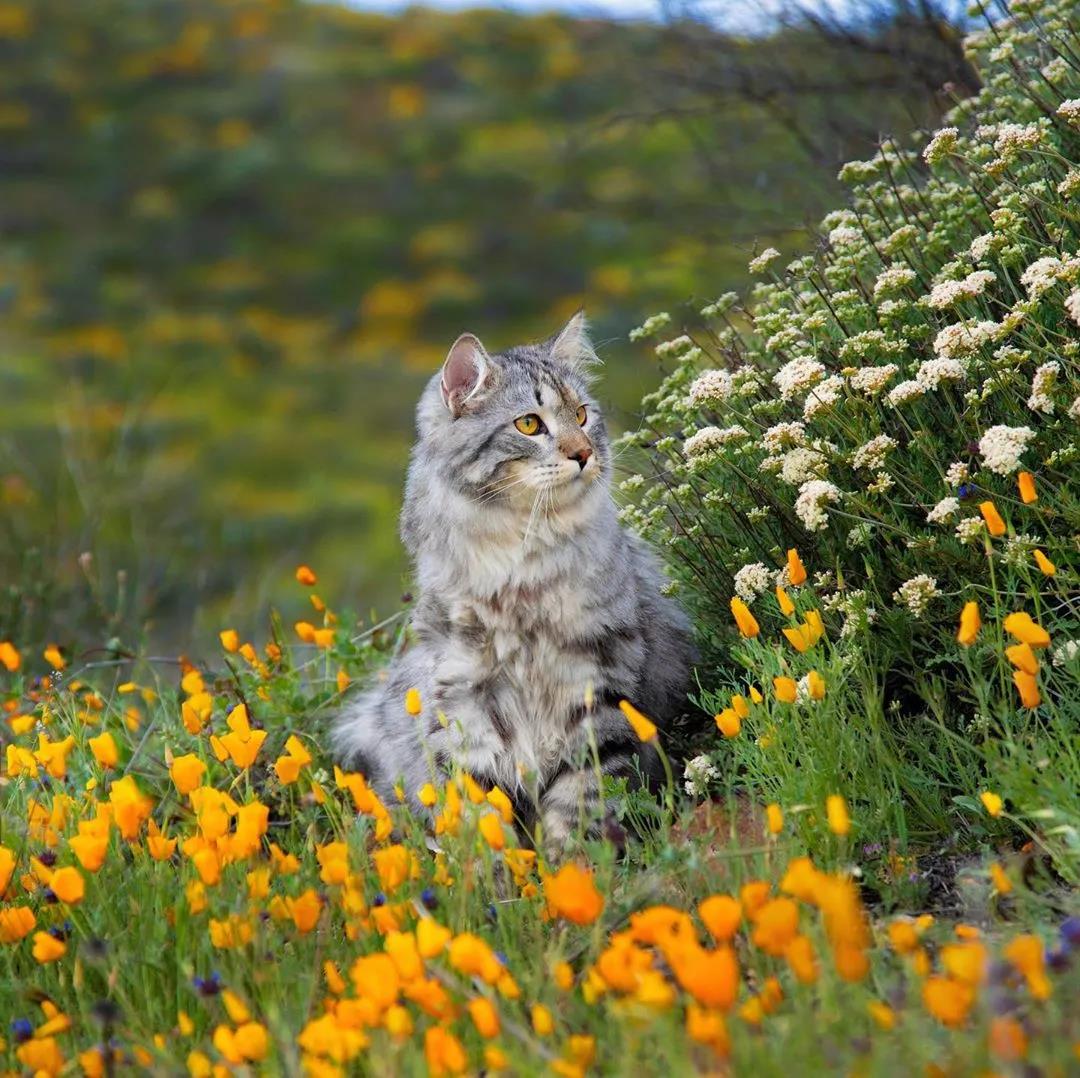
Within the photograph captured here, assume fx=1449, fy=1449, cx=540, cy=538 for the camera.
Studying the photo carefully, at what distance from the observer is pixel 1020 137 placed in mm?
3936

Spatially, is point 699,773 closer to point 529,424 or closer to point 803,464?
point 803,464

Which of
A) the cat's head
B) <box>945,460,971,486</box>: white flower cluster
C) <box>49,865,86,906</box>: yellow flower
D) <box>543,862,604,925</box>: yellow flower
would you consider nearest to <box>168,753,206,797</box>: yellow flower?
<box>49,865,86,906</box>: yellow flower

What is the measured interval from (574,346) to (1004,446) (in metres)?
2.10

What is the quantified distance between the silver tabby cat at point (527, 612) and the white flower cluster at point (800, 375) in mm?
879

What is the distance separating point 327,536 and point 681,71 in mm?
8579

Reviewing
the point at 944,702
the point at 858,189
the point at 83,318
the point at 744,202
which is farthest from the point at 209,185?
the point at 944,702

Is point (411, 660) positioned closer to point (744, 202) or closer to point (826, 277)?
point (826, 277)

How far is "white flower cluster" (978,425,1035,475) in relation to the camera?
3463 mm

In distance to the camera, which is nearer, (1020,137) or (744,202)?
(1020,137)

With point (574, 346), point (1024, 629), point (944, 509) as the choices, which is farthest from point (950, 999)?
point (574, 346)

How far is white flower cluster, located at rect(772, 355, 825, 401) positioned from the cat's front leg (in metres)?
1.25

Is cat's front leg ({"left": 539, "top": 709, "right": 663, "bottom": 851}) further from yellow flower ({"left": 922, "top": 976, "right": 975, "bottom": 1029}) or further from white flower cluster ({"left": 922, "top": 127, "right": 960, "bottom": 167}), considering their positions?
yellow flower ({"left": 922, "top": 976, "right": 975, "bottom": 1029})

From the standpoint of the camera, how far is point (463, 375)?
4.88 meters

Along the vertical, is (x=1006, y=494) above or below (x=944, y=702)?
above
